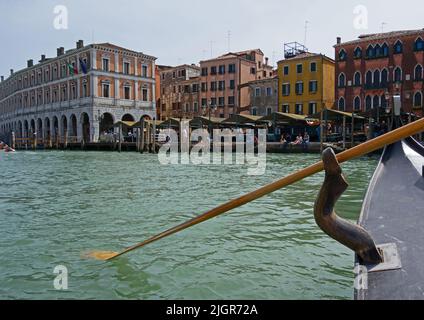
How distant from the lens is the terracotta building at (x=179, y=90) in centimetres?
3553

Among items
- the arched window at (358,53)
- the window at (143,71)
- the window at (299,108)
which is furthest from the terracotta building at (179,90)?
the arched window at (358,53)

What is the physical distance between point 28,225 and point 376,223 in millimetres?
3749

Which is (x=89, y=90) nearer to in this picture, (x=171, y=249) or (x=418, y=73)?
(x=418, y=73)

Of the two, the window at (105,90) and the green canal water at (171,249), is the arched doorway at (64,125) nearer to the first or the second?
the window at (105,90)

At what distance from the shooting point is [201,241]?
384 cm

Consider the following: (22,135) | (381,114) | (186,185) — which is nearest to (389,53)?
(381,114)

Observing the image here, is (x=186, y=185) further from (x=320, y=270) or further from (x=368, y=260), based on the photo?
(x=368, y=260)

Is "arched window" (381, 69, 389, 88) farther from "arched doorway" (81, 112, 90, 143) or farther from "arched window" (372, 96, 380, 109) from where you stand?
"arched doorway" (81, 112, 90, 143)

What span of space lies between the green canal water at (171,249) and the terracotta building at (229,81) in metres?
26.5

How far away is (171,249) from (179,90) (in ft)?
111

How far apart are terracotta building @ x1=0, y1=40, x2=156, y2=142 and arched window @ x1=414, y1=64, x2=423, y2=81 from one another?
19.3 meters

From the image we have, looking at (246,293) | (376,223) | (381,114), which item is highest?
(381,114)

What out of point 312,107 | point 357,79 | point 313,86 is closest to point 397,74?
point 357,79

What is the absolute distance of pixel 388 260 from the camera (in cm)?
166
